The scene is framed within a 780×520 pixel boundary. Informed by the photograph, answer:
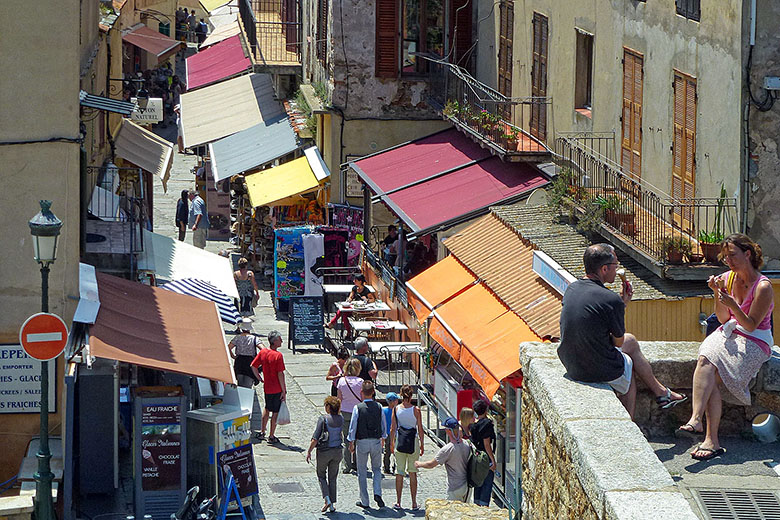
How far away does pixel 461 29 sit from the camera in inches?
1130

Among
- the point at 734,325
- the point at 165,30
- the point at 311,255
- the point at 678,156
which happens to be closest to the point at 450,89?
the point at 311,255

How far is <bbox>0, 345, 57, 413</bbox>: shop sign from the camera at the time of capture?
583 inches

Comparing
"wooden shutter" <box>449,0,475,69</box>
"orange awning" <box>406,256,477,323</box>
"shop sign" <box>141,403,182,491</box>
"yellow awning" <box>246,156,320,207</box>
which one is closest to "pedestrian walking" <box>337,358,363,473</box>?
"orange awning" <box>406,256,477,323</box>

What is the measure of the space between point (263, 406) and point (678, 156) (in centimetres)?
736

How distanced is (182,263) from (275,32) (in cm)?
1823

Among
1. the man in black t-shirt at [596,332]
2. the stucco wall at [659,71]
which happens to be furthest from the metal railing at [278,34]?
the man in black t-shirt at [596,332]

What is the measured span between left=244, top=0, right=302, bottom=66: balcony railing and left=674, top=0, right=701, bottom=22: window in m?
16.5

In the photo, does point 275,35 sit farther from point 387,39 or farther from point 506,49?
point 506,49

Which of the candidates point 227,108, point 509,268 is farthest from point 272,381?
A: point 227,108

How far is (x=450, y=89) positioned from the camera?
2858 cm

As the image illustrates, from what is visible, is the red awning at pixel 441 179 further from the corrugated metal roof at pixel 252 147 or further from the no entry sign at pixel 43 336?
the no entry sign at pixel 43 336

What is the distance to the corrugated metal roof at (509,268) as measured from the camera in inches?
680

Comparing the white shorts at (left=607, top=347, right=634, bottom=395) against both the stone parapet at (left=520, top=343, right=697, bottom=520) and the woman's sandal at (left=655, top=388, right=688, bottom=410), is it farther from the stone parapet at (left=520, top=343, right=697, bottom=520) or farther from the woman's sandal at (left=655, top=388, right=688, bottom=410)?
the woman's sandal at (left=655, top=388, right=688, bottom=410)

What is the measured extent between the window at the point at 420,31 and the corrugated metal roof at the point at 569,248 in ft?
26.1
